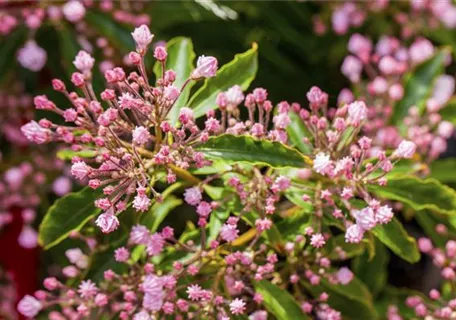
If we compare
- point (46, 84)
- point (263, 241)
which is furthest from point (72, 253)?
point (46, 84)

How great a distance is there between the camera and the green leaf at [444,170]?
2.19 meters

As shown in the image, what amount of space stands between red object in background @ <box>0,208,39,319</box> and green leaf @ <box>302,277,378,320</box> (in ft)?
3.49

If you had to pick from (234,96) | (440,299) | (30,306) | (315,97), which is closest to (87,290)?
(30,306)

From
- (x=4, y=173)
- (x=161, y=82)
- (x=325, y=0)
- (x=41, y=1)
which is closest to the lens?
(x=161, y=82)

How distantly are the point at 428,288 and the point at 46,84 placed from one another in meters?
1.61

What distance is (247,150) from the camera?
4.69 feet

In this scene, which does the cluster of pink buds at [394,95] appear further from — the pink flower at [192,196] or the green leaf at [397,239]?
the pink flower at [192,196]

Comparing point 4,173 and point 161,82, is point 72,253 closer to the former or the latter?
point 161,82

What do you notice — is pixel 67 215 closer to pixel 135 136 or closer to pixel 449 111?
pixel 135 136

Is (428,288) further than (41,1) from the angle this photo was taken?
Yes

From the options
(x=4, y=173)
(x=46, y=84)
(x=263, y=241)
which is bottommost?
(x=4, y=173)

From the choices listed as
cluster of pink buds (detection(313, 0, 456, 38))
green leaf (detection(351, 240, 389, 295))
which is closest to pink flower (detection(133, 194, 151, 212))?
green leaf (detection(351, 240, 389, 295))

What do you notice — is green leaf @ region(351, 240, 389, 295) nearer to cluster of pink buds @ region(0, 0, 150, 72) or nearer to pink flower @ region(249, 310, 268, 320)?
pink flower @ region(249, 310, 268, 320)

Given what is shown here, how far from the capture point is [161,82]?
1344 mm
